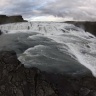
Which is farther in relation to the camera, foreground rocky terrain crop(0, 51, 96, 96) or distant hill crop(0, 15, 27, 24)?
distant hill crop(0, 15, 27, 24)

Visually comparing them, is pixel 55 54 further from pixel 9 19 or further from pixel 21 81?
pixel 9 19

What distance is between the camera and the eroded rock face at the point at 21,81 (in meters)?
13.5

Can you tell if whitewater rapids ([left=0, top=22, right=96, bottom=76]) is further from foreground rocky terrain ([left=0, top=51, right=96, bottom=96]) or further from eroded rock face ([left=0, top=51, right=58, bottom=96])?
eroded rock face ([left=0, top=51, right=58, bottom=96])

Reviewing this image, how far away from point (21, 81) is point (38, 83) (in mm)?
917

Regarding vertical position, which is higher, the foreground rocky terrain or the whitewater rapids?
the whitewater rapids

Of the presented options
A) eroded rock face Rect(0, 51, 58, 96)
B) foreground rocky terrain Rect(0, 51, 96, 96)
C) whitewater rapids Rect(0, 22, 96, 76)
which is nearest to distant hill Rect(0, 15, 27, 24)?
whitewater rapids Rect(0, 22, 96, 76)

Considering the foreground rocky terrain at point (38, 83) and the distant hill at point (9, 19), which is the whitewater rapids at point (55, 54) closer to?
the foreground rocky terrain at point (38, 83)

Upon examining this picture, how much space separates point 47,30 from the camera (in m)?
29.5

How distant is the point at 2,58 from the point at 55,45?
5424 millimetres

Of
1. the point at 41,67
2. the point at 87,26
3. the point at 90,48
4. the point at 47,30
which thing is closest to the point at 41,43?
the point at 90,48

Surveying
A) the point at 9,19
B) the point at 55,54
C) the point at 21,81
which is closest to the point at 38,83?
the point at 21,81

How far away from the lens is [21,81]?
14.0 meters

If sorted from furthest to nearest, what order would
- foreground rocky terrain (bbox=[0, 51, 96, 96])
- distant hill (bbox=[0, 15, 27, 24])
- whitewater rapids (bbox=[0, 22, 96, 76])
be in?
distant hill (bbox=[0, 15, 27, 24]), whitewater rapids (bbox=[0, 22, 96, 76]), foreground rocky terrain (bbox=[0, 51, 96, 96])

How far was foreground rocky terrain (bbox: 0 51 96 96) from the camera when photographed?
13.5 metres
